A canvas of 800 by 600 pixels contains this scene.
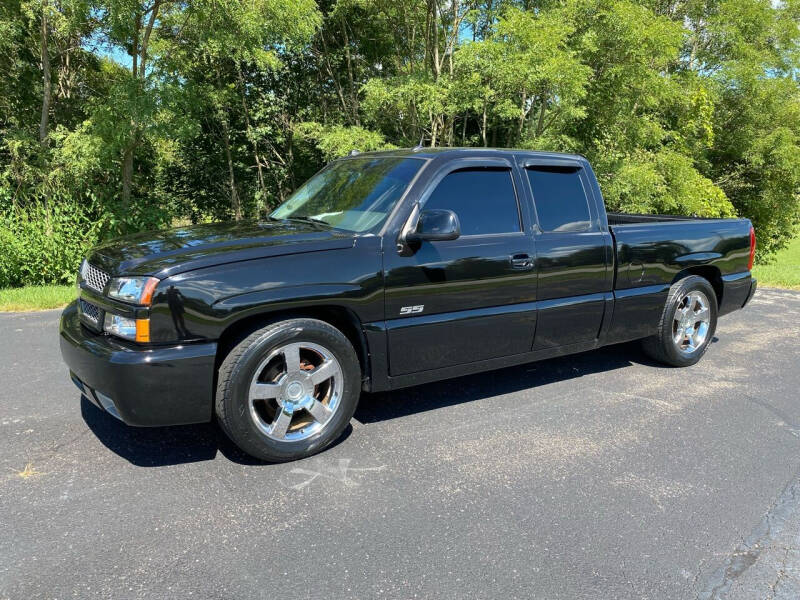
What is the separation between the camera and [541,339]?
4.49 metres

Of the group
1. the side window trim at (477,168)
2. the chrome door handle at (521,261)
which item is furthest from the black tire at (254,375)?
the chrome door handle at (521,261)

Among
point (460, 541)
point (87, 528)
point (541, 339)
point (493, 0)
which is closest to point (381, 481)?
point (460, 541)

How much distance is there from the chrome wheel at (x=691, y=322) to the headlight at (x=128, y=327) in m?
4.43

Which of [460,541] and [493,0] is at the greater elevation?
[493,0]

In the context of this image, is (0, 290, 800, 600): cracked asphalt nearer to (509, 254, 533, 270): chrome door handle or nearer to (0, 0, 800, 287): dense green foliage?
(509, 254, 533, 270): chrome door handle

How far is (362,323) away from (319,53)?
46.1ft

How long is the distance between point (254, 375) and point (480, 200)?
1987mm

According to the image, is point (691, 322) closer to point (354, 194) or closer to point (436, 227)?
point (436, 227)

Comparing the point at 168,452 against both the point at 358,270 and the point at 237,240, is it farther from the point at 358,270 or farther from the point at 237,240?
the point at 358,270

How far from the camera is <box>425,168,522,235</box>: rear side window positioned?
4082mm

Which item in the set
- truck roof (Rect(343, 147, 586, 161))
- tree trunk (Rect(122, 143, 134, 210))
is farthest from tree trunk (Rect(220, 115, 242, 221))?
A: truck roof (Rect(343, 147, 586, 161))

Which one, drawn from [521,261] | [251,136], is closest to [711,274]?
[521,261]

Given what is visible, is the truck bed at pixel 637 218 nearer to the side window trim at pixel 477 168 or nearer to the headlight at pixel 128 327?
the side window trim at pixel 477 168

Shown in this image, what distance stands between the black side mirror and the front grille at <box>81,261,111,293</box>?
1.81 meters
